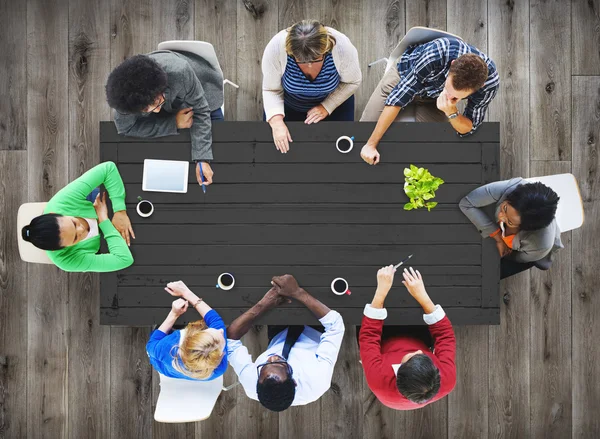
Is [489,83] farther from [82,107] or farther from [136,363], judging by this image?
[136,363]

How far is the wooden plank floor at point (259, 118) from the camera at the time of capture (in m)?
2.62

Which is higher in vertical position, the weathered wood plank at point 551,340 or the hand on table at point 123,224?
the hand on table at point 123,224

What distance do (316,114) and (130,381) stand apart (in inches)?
74.3

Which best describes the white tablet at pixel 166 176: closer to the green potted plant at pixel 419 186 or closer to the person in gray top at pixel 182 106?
the person in gray top at pixel 182 106

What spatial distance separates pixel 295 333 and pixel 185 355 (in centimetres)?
57

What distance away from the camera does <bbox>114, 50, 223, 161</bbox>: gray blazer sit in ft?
6.32

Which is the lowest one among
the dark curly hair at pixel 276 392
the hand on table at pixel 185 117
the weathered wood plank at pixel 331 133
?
the dark curly hair at pixel 276 392

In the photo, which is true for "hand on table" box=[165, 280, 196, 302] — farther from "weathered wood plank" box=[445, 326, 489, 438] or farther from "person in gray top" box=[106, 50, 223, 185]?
"weathered wood plank" box=[445, 326, 489, 438]

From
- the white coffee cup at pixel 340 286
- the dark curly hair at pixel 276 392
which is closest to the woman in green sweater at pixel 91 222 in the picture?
the dark curly hair at pixel 276 392

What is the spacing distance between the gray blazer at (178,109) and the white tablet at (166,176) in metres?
0.09

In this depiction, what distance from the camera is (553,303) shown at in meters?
2.63

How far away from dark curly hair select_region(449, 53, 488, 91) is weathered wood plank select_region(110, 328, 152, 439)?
2.12m

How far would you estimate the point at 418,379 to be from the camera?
1.75m

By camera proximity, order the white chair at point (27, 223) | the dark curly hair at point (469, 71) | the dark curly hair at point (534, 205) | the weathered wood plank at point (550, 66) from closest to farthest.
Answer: the dark curly hair at point (469, 71), the dark curly hair at point (534, 205), the white chair at point (27, 223), the weathered wood plank at point (550, 66)
